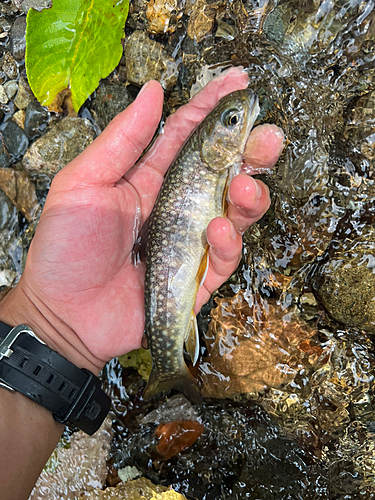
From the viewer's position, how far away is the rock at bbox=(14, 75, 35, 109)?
3832 millimetres

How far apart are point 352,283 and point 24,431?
2.81m

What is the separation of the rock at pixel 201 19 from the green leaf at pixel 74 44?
0.65 m

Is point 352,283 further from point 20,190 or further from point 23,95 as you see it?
point 23,95

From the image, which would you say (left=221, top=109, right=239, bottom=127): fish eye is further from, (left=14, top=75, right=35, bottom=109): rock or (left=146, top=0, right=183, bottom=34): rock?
(left=14, top=75, right=35, bottom=109): rock

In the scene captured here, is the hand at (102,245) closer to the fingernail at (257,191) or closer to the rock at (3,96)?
the fingernail at (257,191)

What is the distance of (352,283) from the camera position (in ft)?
10.3

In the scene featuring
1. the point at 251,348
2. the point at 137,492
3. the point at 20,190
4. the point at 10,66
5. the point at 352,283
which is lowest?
the point at 137,492

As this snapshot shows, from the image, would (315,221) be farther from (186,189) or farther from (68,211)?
(68,211)

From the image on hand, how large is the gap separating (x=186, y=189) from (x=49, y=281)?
126 centimetres

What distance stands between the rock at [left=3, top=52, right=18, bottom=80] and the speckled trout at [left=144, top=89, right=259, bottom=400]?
2.33m

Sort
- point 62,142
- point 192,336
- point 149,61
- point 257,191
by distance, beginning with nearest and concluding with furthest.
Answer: point 257,191
point 192,336
point 149,61
point 62,142

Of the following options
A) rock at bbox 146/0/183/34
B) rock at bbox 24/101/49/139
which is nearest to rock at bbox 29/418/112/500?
rock at bbox 24/101/49/139

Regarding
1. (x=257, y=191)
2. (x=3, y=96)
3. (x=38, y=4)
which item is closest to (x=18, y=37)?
(x=38, y=4)

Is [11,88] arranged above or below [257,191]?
above
